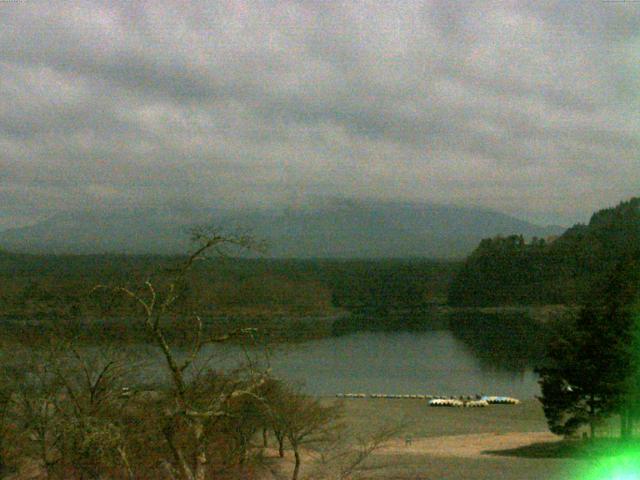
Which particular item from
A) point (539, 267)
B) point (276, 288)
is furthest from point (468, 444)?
point (539, 267)

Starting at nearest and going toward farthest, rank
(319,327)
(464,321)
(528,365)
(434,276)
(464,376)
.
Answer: (464,376) → (528,365) → (319,327) → (464,321) → (434,276)

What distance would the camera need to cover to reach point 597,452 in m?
17.4

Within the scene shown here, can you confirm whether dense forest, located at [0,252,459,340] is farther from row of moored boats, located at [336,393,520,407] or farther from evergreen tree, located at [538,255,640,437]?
evergreen tree, located at [538,255,640,437]

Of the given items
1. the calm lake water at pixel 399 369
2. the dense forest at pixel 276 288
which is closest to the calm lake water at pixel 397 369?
the calm lake water at pixel 399 369

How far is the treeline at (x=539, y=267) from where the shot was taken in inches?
3816

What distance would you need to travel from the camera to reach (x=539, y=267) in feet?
328

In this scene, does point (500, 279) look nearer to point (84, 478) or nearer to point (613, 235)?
point (613, 235)

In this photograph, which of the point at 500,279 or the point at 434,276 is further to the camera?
the point at 434,276

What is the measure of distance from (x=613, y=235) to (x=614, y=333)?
8901cm

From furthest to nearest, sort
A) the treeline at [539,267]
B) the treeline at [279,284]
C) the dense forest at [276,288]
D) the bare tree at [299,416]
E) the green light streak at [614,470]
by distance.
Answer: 1. the treeline at [539,267]
2. the treeline at [279,284]
3. the dense forest at [276,288]
4. the bare tree at [299,416]
5. the green light streak at [614,470]

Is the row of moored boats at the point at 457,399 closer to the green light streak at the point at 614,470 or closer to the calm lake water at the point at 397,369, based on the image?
the calm lake water at the point at 397,369

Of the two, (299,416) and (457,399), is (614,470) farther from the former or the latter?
(457,399)

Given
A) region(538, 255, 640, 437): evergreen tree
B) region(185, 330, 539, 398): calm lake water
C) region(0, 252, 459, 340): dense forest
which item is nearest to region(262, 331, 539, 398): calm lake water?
region(185, 330, 539, 398): calm lake water

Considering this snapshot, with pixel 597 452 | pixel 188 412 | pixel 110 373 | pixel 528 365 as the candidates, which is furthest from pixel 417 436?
pixel 528 365
